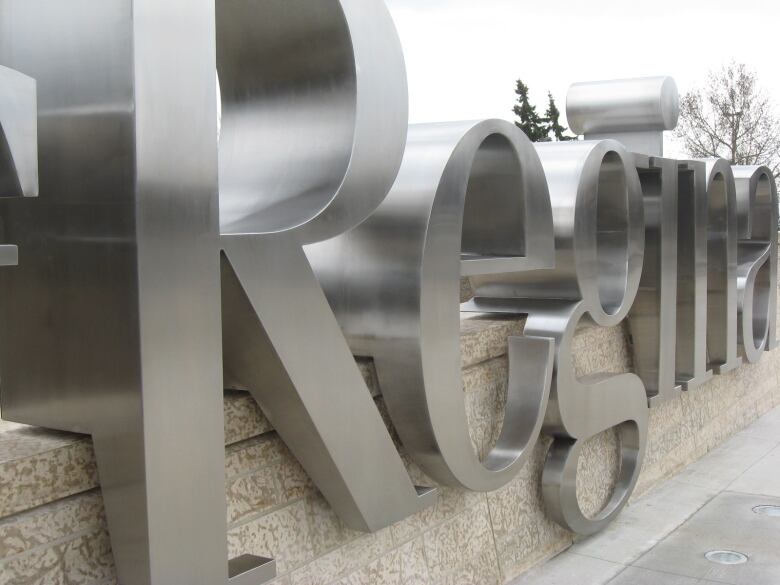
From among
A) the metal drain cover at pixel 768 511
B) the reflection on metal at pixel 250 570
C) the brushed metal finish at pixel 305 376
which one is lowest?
the metal drain cover at pixel 768 511

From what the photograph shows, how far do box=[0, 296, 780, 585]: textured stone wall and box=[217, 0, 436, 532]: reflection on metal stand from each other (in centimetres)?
12

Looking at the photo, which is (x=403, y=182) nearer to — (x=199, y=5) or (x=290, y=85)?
(x=290, y=85)

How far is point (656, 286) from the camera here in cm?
584

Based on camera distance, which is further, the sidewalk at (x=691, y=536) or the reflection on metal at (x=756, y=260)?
the reflection on metal at (x=756, y=260)

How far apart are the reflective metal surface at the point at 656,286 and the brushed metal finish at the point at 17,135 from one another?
169 inches

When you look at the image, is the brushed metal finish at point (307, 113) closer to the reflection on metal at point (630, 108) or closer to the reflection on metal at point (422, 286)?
the reflection on metal at point (422, 286)

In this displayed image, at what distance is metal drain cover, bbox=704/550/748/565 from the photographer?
4.73 metres

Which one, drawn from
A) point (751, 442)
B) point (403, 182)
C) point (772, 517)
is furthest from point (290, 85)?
point (751, 442)

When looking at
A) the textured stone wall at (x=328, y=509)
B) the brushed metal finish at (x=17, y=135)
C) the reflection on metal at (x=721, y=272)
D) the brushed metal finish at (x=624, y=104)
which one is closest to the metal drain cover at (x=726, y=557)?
the textured stone wall at (x=328, y=509)

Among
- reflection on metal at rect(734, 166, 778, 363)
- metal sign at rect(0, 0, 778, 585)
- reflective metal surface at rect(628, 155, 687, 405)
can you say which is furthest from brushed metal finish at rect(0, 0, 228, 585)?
reflection on metal at rect(734, 166, 778, 363)

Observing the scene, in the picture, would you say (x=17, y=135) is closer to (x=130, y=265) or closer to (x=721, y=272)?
(x=130, y=265)

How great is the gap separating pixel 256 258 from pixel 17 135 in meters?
0.80

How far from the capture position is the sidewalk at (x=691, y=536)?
15.0 feet

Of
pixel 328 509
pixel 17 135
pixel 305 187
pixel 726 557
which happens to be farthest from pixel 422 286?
pixel 726 557
